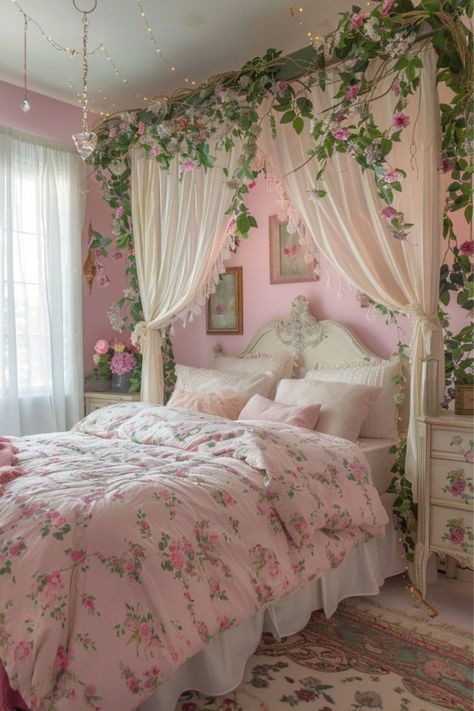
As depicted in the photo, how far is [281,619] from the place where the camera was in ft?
7.88

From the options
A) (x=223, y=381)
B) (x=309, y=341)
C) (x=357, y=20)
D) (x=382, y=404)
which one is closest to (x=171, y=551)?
(x=382, y=404)

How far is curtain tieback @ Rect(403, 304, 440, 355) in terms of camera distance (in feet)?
8.93

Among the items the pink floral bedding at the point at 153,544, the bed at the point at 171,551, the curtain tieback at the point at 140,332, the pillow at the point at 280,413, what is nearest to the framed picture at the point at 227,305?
the curtain tieback at the point at 140,332

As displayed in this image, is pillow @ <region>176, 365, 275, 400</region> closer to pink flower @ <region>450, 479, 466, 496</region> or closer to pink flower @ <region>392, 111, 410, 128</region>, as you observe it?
pink flower @ <region>450, 479, 466, 496</region>

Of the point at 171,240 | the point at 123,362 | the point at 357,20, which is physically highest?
the point at 357,20

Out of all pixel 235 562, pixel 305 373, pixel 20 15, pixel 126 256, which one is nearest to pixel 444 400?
pixel 305 373

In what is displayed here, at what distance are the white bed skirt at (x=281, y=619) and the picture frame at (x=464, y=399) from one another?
26.9 inches

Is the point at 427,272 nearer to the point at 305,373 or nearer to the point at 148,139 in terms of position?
the point at 305,373

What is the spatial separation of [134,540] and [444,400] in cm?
178

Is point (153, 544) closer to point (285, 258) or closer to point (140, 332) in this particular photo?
point (140, 332)

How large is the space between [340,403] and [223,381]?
3.04ft

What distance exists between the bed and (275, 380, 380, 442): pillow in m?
0.17

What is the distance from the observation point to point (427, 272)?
269 centimetres

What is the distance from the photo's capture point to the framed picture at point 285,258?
3.84 m
